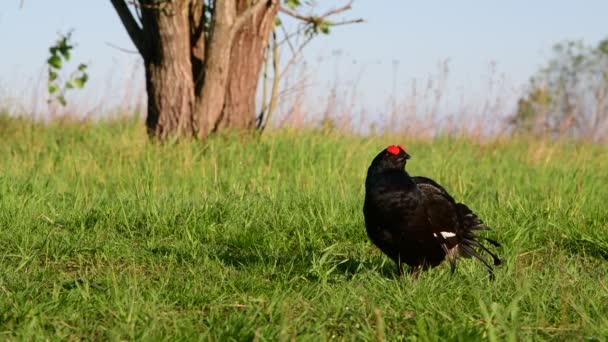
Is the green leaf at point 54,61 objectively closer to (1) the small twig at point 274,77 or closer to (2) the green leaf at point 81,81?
(2) the green leaf at point 81,81

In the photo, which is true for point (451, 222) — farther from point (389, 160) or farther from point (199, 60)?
point (199, 60)

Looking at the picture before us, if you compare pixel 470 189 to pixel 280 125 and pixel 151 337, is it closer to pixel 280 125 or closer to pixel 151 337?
pixel 280 125

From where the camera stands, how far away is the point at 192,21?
976cm

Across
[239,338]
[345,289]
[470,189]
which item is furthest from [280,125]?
[239,338]

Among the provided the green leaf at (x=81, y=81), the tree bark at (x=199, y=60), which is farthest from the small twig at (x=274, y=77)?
the green leaf at (x=81, y=81)

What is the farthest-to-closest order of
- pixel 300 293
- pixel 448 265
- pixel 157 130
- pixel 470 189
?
pixel 157 130
pixel 470 189
pixel 448 265
pixel 300 293

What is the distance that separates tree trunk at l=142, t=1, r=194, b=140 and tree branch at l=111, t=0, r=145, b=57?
0.19 ft

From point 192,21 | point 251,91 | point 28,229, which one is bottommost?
point 28,229

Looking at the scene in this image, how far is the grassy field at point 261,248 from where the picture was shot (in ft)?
12.1

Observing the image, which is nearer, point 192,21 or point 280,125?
point 192,21

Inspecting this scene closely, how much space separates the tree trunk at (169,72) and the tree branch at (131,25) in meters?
0.06

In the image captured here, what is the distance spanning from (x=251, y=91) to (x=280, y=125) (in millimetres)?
904

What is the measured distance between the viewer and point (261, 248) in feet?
18.1

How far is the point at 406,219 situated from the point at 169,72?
537 cm
